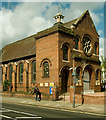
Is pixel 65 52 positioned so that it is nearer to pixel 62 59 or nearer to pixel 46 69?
pixel 62 59

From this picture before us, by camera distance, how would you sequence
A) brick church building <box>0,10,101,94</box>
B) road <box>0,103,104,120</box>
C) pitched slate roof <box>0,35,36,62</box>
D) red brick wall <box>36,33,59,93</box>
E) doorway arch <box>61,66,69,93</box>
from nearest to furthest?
road <box>0,103,104,120</box>, red brick wall <box>36,33,59,93</box>, brick church building <box>0,10,101,94</box>, doorway arch <box>61,66,69,93</box>, pitched slate roof <box>0,35,36,62</box>

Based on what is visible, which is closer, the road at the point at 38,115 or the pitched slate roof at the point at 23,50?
the road at the point at 38,115

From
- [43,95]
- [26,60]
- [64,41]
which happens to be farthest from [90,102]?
[26,60]

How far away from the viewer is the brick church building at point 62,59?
24172 millimetres

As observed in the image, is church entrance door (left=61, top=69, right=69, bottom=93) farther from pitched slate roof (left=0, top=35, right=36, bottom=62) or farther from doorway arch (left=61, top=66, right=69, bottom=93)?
pitched slate roof (left=0, top=35, right=36, bottom=62)

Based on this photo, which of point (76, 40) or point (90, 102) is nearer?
point (90, 102)

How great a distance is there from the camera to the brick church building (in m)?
24.2

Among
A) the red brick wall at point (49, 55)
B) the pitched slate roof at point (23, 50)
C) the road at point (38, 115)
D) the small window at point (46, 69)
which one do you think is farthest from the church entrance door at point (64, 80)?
the road at point (38, 115)

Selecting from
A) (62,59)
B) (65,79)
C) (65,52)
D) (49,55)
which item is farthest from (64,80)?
(49,55)

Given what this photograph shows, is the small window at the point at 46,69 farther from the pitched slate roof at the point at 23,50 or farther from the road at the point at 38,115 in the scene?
the road at the point at 38,115

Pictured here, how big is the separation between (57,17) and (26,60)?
9.90 metres

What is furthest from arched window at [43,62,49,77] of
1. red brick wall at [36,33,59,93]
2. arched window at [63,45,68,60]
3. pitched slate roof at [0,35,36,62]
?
pitched slate roof at [0,35,36,62]

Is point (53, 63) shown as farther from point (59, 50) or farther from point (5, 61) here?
point (5, 61)

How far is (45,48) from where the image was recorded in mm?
25656
